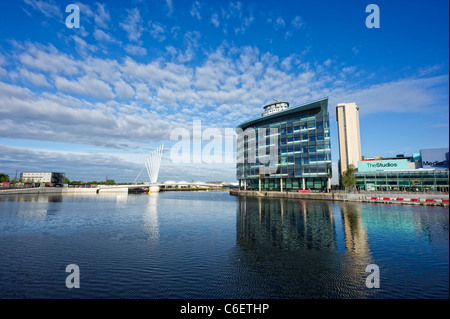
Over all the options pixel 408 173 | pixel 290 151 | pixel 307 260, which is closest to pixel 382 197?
pixel 290 151

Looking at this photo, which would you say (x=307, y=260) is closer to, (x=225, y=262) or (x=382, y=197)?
(x=225, y=262)

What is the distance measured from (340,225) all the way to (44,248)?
3743 centimetres

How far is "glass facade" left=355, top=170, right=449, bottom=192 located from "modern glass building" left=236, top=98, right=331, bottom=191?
87.1ft

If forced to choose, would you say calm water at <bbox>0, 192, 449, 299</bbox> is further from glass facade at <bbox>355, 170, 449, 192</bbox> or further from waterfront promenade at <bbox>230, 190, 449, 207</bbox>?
glass facade at <bbox>355, 170, 449, 192</bbox>

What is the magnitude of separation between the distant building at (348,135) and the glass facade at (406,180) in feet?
131

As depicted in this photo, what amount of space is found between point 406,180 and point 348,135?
58856mm

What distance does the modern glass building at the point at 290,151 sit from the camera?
10206 cm

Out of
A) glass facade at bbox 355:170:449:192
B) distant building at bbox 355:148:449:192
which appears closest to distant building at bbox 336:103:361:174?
distant building at bbox 355:148:449:192

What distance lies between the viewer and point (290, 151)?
355 ft

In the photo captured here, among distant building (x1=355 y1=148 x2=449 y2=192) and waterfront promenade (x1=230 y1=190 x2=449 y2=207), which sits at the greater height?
distant building (x1=355 y1=148 x2=449 y2=192)

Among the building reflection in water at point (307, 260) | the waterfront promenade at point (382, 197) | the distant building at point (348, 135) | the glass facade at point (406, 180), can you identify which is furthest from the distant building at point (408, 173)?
the building reflection in water at point (307, 260)

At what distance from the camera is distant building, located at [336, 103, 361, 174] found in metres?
153
